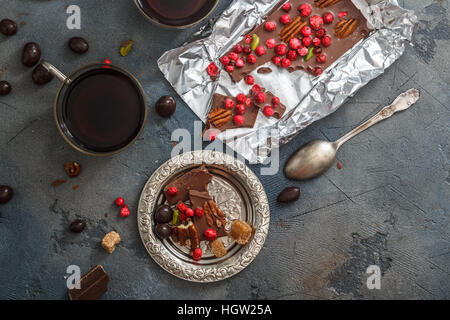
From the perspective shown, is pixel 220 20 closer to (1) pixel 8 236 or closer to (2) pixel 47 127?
(2) pixel 47 127

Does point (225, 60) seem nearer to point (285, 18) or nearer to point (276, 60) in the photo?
point (276, 60)

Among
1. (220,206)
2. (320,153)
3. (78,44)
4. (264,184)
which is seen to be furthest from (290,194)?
(78,44)

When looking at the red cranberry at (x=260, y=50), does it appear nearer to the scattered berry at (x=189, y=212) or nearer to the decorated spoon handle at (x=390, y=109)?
the decorated spoon handle at (x=390, y=109)

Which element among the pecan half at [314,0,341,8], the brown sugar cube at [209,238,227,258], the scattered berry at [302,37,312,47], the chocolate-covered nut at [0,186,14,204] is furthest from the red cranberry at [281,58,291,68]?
the chocolate-covered nut at [0,186,14,204]

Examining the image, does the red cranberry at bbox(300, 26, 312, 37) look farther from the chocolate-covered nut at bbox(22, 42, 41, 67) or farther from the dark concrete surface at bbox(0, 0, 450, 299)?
the chocolate-covered nut at bbox(22, 42, 41, 67)

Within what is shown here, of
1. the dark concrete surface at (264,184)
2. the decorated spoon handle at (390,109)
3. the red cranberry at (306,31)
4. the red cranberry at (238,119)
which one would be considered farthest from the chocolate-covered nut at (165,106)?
the decorated spoon handle at (390,109)

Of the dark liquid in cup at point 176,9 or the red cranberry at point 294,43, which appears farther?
the red cranberry at point 294,43
